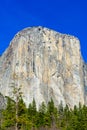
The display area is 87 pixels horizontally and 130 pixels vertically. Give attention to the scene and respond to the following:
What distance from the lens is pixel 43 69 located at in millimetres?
190625

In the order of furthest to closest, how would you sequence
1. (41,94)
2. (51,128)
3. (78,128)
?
1. (41,94)
2. (51,128)
3. (78,128)

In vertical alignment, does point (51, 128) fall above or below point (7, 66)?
below

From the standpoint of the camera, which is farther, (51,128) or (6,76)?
(6,76)

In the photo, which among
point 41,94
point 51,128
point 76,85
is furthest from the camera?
point 76,85

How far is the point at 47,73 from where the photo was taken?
Answer: 191 metres

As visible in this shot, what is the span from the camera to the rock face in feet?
614

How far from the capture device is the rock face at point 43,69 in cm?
18712

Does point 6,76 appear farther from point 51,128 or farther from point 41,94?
point 51,128

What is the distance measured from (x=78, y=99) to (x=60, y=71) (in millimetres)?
14759

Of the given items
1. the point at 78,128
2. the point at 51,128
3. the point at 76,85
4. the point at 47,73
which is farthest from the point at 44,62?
the point at 78,128

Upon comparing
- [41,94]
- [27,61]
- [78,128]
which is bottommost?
[78,128]

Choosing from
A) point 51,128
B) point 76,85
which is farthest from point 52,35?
point 51,128

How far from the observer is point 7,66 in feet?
656

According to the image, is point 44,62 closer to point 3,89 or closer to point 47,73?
point 47,73
